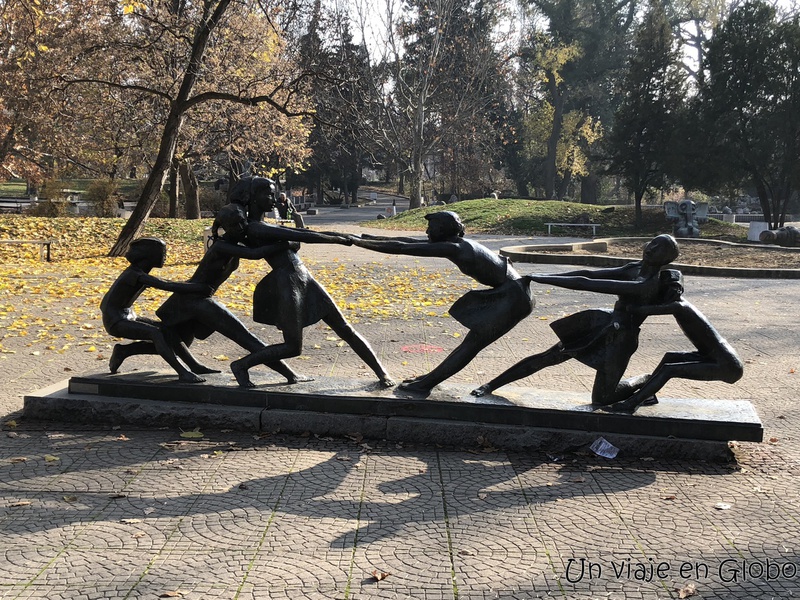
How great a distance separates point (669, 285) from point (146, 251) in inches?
156

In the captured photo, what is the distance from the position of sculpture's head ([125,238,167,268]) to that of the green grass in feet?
83.6

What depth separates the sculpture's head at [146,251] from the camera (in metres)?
5.94

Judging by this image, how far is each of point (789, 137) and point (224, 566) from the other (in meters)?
32.5

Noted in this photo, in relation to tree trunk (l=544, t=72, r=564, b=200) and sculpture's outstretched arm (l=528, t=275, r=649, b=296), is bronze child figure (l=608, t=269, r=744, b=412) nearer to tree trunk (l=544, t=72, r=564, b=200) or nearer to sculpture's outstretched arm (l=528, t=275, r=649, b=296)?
sculpture's outstretched arm (l=528, t=275, r=649, b=296)

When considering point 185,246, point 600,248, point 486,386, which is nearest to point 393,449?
point 486,386

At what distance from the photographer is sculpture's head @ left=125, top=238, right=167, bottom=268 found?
594cm

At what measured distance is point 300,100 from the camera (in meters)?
22.1

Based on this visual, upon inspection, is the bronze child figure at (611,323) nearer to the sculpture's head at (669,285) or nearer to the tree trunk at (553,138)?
the sculpture's head at (669,285)

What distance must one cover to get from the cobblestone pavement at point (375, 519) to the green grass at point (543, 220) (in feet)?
85.5

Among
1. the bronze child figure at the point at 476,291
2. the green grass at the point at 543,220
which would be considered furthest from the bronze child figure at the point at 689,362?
the green grass at the point at 543,220

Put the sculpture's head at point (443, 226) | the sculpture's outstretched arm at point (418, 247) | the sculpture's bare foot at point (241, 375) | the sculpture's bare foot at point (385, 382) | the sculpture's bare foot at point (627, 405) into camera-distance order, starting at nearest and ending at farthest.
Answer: the sculpture's bare foot at point (627, 405) < the sculpture's outstretched arm at point (418, 247) < the sculpture's head at point (443, 226) < the sculpture's bare foot at point (241, 375) < the sculpture's bare foot at point (385, 382)

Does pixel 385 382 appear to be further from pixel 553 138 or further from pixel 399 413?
pixel 553 138

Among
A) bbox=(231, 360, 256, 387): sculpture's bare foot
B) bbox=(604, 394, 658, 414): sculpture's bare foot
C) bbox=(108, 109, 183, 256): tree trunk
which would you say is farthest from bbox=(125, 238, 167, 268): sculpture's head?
bbox=(108, 109, 183, 256): tree trunk

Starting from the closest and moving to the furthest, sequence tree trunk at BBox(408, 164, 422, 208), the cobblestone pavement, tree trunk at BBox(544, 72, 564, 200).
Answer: the cobblestone pavement, tree trunk at BBox(408, 164, 422, 208), tree trunk at BBox(544, 72, 564, 200)
